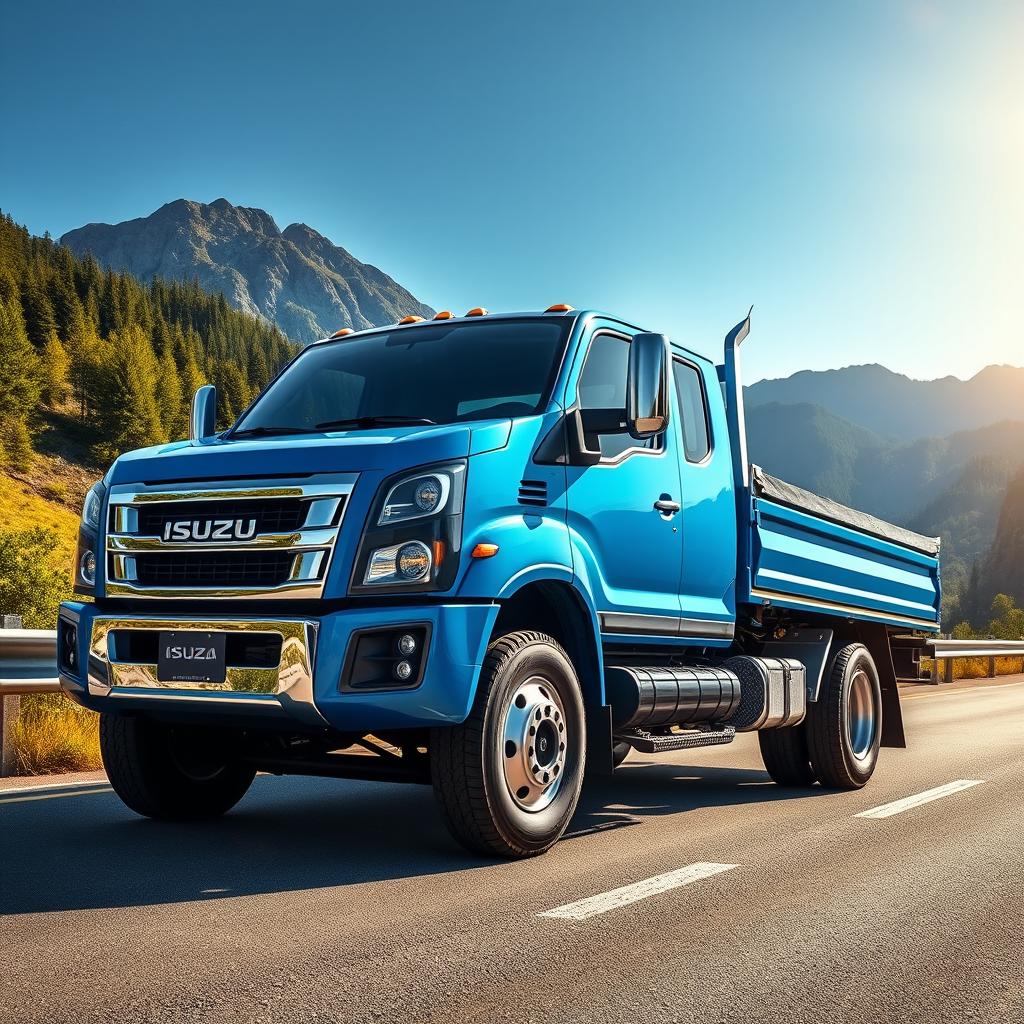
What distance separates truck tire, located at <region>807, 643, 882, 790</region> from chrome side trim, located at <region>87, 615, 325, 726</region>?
4.44 metres

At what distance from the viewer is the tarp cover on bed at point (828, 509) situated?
310 inches

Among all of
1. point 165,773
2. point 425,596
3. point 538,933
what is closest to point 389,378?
point 425,596

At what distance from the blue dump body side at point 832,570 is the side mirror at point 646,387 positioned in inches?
74.7

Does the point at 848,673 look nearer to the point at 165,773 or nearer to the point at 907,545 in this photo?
the point at 907,545

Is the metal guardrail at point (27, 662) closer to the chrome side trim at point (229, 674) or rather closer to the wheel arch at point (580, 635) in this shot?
the chrome side trim at point (229, 674)

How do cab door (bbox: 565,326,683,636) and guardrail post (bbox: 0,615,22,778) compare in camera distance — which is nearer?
cab door (bbox: 565,326,683,636)

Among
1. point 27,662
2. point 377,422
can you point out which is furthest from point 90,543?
point 27,662

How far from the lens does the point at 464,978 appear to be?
3.49 m

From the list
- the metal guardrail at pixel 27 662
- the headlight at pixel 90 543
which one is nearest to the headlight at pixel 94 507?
the headlight at pixel 90 543

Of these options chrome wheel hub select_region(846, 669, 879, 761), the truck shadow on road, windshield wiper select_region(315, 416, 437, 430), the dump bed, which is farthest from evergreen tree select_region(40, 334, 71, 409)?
windshield wiper select_region(315, 416, 437, 430)

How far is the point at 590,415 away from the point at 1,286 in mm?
147879

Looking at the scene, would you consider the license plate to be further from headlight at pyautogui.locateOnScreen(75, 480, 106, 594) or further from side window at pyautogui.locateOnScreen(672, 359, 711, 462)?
side window at pyautogui.locateOnScreen(672, 359, 711, 462)

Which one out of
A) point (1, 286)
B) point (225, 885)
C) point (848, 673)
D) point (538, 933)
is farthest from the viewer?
point (1, 286)

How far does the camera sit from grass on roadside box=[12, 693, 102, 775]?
797 centimetres
